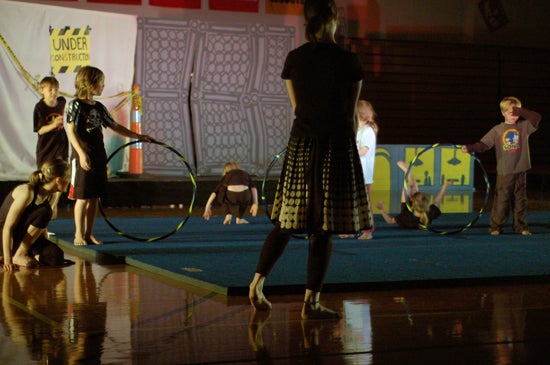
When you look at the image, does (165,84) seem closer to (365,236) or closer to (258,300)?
(365,236)

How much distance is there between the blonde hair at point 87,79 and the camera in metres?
7.66

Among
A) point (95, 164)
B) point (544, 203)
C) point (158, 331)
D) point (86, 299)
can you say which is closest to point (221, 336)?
point (158, 331)

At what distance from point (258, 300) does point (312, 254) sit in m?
0.37

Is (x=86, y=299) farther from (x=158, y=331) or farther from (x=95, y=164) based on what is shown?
(x=95, y=164)

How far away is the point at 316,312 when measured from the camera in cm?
482

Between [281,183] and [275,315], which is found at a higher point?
[281,183]

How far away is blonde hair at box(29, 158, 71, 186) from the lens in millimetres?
6422

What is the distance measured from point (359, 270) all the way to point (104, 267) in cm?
175

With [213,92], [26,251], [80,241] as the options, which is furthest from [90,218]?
[213,92]

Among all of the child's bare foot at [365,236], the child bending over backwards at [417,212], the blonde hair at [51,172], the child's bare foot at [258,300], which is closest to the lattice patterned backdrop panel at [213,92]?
the child bending over backwards at [417,212]

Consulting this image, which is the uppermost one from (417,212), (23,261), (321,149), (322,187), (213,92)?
(213,92)

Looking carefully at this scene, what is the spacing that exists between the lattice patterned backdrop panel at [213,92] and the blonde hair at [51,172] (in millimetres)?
7635

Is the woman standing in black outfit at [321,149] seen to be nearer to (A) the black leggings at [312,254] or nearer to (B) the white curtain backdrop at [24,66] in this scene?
(A) the black leggings at [312,254]

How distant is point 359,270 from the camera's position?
6371 mm
